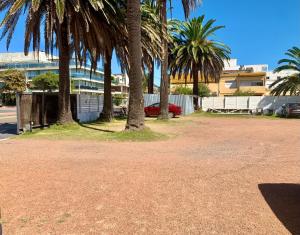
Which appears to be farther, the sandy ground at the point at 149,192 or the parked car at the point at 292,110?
the parked car at the point at 292,110

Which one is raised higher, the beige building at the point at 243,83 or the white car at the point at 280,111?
the beige building at the point at 243,83

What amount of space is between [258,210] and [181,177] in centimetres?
223

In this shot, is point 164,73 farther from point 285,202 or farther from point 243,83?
point 243,83

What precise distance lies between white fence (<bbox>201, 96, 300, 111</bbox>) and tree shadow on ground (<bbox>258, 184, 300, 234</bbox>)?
3070 centimetres

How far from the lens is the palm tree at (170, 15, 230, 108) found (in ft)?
114

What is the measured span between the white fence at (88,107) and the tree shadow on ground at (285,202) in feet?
55.6

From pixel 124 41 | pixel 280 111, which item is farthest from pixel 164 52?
pixel 280 111

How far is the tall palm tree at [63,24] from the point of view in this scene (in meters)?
15.6

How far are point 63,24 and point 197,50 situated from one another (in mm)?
19705

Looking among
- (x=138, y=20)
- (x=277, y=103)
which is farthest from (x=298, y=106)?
(x=138, y=20)

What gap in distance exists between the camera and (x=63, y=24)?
1734 cm

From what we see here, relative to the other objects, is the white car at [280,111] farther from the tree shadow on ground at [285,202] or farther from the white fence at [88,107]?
the tree shadow on ground at [285,202]

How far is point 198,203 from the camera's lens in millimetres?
5578

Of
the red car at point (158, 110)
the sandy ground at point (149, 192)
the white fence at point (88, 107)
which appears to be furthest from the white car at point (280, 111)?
the sandy ground at point (149, 192)
